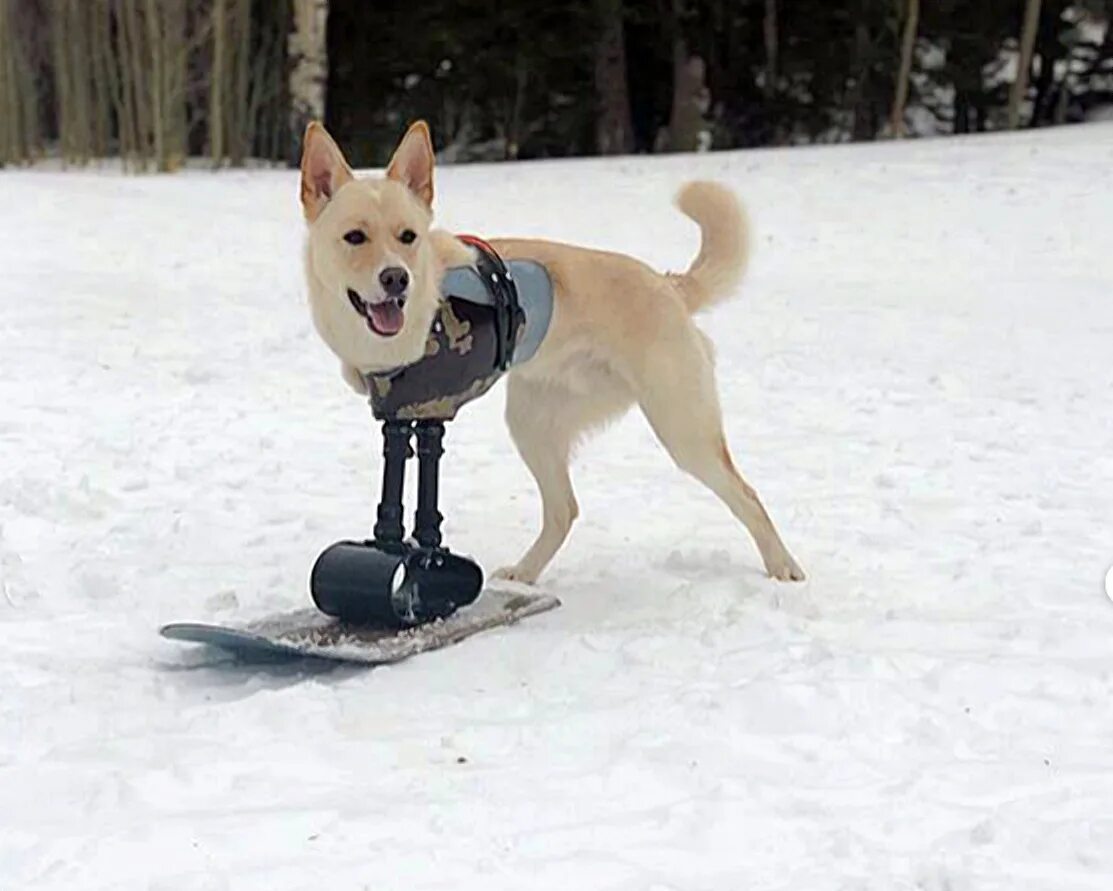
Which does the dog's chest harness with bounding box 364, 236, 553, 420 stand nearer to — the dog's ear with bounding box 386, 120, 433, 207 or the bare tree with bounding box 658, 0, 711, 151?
the dog's ear with bounding box 386, 120, 433, 207

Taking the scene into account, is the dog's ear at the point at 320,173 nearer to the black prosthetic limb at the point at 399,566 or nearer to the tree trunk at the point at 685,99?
the black prosthetic limb at the point at 399,566

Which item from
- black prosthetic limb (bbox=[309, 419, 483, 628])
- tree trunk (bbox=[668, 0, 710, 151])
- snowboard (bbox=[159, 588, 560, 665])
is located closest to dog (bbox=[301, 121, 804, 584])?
black prosthetic limb (bbox=[309, 419, 483, 628])

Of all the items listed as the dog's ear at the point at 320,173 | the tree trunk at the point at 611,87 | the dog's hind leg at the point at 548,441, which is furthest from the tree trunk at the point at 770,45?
the dog's ear at the point at 320,173

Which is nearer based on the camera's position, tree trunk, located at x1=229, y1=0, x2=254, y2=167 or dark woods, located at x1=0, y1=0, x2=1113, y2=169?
tree trunk, located at x1=229, y1=0, x2=254, y2=167

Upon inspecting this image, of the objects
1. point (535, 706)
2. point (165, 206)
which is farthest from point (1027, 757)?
point (165, 206)

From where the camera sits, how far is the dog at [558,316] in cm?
316

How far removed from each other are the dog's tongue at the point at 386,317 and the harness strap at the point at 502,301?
11.2 inches

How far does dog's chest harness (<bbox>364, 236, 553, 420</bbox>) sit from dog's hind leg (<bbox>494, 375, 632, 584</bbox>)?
43 cm

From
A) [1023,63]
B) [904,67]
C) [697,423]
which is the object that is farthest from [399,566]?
[1023,63]

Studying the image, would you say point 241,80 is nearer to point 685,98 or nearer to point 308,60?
point 308,60

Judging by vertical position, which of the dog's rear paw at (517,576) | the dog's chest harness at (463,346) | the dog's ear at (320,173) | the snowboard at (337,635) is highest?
the dog's ear at (320,173)

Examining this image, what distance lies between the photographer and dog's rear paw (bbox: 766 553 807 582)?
3.67m

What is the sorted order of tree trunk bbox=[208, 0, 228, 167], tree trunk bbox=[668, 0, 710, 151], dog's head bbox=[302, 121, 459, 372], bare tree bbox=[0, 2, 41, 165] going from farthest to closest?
tree trunk bbox=[668, 0, 710, 151] → tree trunk bbox=[208, 0, 228, 167] → bare tree bbox=[0, 2, 41, 165] → dog's head bbox=[302, 121, 459, 372]

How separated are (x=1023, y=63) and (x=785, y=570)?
40.4 feet
